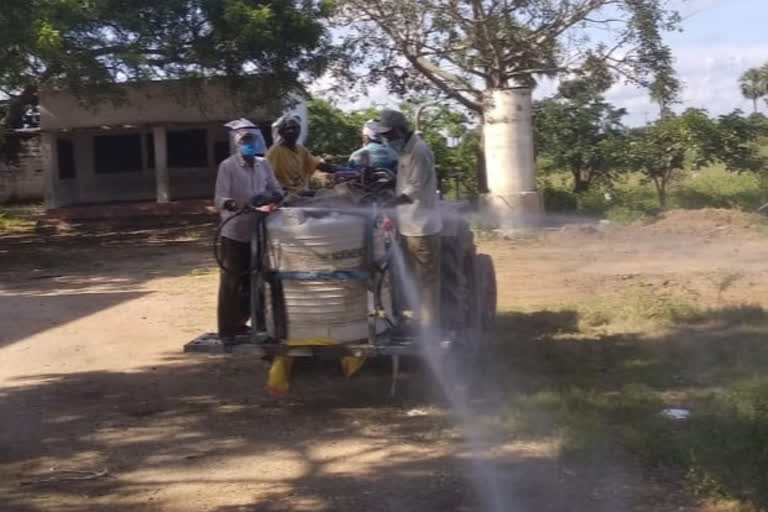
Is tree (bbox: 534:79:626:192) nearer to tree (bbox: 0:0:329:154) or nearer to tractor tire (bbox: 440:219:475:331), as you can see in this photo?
tree (bbox: 0:0:329:154)

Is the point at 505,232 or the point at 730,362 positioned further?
the point at 505,232

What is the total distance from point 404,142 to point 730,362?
2802 millimetres

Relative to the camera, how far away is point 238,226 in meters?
6.50

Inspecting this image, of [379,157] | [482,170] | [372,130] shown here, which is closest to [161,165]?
[482,170]

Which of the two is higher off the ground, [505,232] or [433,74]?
[433,74]

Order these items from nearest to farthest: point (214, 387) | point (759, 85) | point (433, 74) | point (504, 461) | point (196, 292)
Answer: point (504, 461), point (214, 387), point (196, 292), point (433, 74), point (759, 85)

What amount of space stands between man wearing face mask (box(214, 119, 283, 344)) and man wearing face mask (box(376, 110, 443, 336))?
32.9 inches

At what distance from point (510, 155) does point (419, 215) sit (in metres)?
13.8

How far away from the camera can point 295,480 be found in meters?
5.12

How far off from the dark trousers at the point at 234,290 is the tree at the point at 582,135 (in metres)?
16.3

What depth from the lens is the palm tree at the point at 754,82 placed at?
36.9 meters

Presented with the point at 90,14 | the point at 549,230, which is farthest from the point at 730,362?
the point at 90,14

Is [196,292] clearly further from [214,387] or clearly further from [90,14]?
[90,14]

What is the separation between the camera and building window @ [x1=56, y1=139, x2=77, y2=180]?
26.3m
